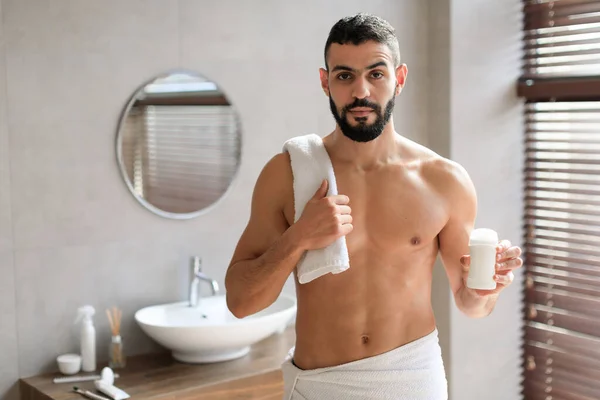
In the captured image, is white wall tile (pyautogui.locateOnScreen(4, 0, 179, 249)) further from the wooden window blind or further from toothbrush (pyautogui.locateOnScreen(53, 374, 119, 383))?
the wooden window blind

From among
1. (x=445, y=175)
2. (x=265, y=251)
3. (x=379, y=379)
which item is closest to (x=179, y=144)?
(x=265, y=251)

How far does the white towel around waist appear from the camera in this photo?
204 cm

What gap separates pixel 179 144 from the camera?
3088 millimetres

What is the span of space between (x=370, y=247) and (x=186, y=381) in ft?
3.13

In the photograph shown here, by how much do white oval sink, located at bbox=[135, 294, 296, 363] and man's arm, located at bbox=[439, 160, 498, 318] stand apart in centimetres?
88

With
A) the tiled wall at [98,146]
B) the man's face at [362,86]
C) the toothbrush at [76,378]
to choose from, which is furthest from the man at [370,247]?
the tiled wall at [98,146]

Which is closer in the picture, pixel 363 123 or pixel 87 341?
pixel 363 123

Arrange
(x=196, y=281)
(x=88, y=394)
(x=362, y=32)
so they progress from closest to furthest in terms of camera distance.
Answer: (x=362, y=32) → (x=88, y=394) → (x=196, y=281)

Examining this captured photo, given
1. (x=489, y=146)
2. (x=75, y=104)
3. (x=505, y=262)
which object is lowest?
(x=505, y=262)

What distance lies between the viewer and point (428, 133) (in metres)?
3.81

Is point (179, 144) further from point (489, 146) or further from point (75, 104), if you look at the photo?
point (489, 146)

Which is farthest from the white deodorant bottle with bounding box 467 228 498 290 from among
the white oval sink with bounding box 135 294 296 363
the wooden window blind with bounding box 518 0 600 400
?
the wooden window blind with bounding box 518 0 600 400

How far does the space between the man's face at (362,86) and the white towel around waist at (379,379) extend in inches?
22.4

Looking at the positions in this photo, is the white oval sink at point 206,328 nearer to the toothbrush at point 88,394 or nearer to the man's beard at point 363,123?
the toothbrush at point 88,394
